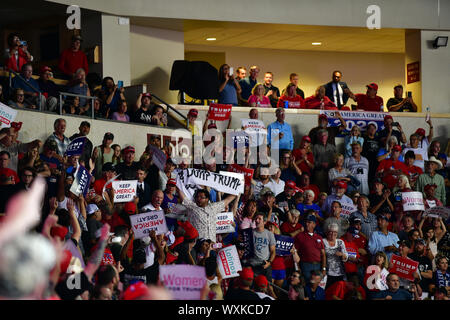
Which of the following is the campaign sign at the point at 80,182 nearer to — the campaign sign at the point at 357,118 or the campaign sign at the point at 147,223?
the campaign sign at the point at 147,223

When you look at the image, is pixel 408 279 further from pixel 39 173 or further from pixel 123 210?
pixel 39 173

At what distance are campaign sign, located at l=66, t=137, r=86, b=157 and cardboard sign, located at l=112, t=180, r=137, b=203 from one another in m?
0.62

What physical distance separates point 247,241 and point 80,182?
2392mm

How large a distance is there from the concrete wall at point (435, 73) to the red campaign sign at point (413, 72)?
0.45 feet

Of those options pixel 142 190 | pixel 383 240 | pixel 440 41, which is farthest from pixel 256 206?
pixel 440 41

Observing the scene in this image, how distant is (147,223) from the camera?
385 inches

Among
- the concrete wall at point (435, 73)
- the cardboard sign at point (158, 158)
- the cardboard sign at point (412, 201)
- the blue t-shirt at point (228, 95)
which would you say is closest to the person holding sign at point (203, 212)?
the cardboard sign at point (158, 158)

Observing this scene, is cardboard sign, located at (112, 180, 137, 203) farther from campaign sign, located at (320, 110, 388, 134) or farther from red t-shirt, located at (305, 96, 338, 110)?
red t-shirt, located at (305, 96, 338, 110)

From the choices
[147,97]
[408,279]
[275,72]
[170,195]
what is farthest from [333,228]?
[275,72]

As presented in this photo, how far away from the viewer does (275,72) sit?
2119 cm

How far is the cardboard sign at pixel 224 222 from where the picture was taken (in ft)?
35.4

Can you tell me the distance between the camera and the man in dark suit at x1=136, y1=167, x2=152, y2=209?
1084 cm

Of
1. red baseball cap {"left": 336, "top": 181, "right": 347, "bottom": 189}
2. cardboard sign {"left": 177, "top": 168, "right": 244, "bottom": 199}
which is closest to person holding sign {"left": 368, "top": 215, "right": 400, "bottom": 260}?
red baseball cap {"left": 336, "top": 181, "right": 347, "bottom": 189}

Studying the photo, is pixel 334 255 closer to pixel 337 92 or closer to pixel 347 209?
pixel 347 209
